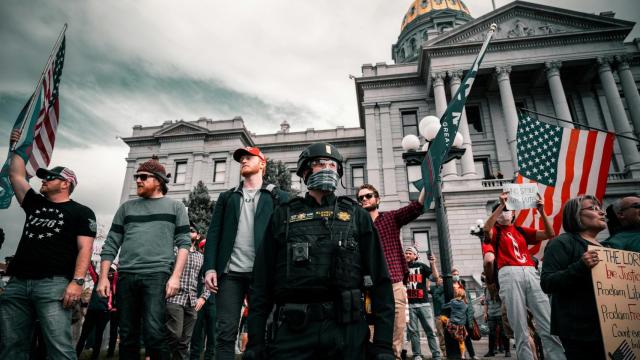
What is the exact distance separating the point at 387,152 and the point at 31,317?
24294 mm

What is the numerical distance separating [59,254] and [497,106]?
2803 cm

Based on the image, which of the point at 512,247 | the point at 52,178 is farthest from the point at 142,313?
the point at 512,247

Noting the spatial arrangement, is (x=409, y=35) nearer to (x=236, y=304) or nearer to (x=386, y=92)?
(x=386, y=92)

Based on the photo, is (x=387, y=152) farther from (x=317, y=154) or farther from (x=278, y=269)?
(x=278, y=269)

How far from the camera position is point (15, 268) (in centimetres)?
316

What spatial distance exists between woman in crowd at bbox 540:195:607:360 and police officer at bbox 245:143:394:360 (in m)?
1.63

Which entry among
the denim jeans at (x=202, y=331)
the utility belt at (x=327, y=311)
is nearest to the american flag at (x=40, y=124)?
the denim jeans at (x=202, y=331)

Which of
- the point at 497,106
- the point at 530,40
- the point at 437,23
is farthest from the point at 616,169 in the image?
the point at 437,23

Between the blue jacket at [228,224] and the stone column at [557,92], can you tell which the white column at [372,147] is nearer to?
the stone column at [557,92]

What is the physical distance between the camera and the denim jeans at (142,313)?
331 centimetres

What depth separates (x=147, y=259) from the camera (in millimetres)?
3537

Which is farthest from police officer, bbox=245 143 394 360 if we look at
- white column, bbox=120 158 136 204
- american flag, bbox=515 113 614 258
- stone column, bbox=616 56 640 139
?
white column, bbox=120 158 136 204

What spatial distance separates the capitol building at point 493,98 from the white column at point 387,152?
0.07 m

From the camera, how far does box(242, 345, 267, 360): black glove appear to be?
187 centimetres
